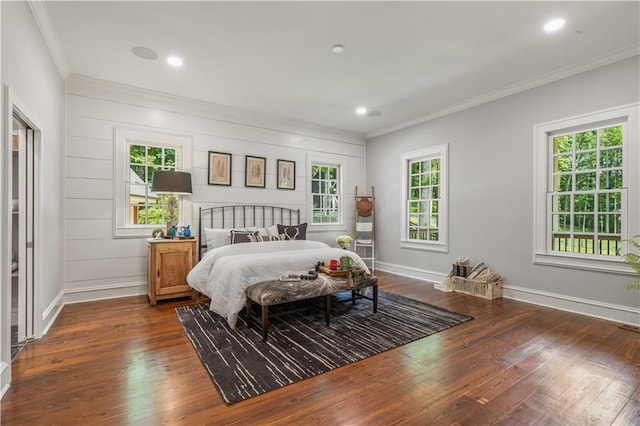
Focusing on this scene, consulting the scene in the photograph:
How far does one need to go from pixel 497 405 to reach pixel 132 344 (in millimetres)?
2911

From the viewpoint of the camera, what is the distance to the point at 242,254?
3.85m

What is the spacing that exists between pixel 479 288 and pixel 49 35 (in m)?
5.80

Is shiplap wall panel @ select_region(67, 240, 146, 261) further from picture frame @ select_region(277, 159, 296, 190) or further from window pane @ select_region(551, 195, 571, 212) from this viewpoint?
window pane @ select_region(551, 195, 571, 212)

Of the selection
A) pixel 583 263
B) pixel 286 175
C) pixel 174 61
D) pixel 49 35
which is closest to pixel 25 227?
pixel 49 35

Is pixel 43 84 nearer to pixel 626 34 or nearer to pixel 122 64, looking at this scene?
pixel 122 64

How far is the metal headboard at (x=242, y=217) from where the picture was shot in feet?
15.9

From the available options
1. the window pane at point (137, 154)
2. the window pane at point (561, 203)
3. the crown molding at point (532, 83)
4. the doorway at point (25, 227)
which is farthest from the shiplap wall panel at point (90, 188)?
the window pane at point (561, 203)

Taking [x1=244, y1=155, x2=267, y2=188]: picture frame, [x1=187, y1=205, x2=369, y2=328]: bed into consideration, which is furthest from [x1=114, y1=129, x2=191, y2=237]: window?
[x1=244, y1=155, x2=267, y2=188]: picture frame

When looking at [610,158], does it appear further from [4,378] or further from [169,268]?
[4,378]

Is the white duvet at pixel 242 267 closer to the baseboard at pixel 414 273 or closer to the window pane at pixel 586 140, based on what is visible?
the baseboard at pixel 414 273

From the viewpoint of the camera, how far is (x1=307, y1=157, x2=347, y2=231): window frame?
6.04 meters

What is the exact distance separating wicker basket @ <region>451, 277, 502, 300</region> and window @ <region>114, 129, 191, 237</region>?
14.0 ft

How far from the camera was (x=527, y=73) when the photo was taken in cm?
391

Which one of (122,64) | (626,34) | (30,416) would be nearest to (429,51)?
(626,34)
